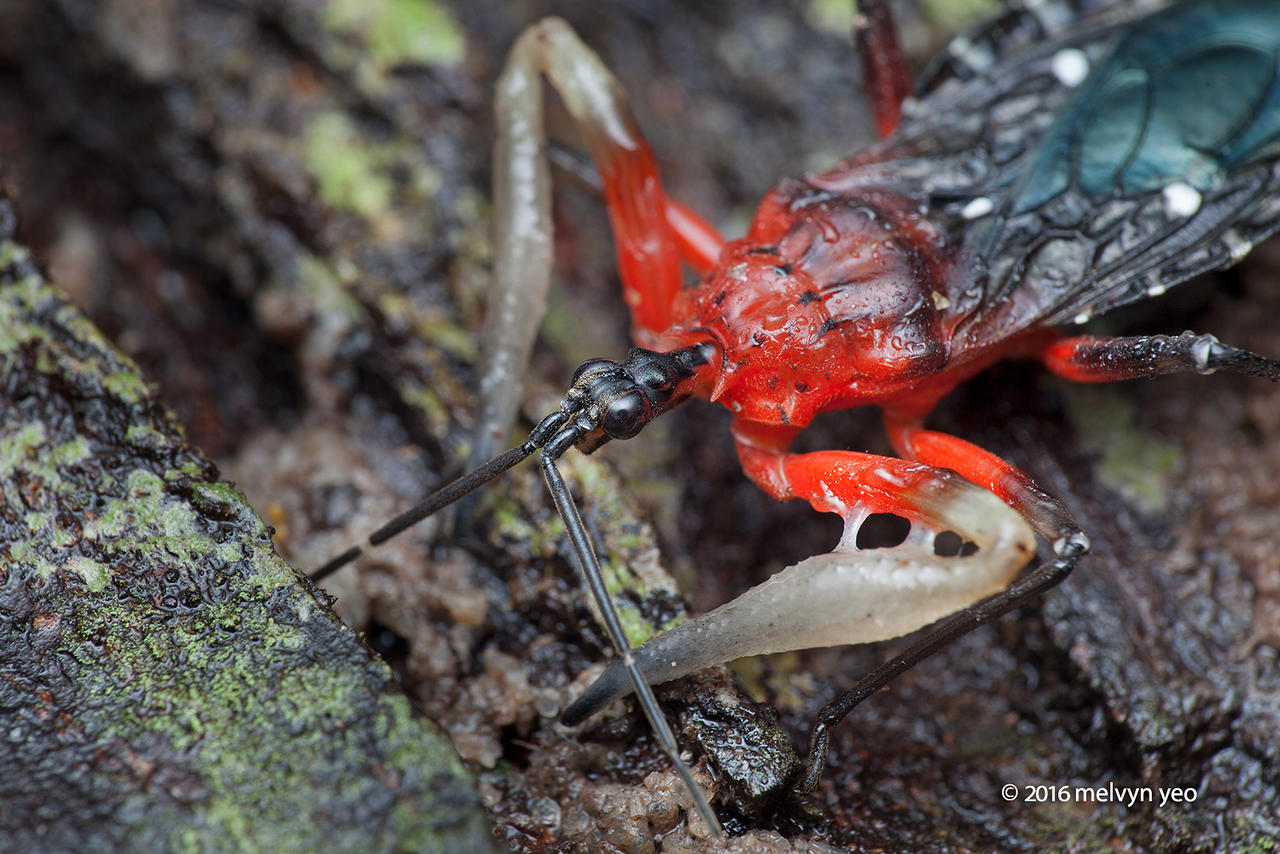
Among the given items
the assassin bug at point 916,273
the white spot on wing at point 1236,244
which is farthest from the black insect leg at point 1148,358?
the white spot on wing at point 1236,244

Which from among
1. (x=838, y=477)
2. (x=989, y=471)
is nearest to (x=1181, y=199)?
(x=989, y=471)

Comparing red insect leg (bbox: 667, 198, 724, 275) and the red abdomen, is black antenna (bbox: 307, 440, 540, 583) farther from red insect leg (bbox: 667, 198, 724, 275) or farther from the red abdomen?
red insect leg (bbox: 667, 198, 724, 275)

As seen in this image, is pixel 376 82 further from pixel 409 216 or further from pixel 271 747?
pixel 271 747

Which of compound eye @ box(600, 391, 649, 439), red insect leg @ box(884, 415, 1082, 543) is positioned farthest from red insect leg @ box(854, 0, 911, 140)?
compound eye @ box(600, 391, 649, 439)

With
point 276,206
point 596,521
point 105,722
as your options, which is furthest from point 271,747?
point 276,206

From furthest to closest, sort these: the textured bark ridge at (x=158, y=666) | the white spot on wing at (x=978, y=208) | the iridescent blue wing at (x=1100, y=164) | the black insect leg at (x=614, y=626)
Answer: the white spot on wing at (x=978, y=208) → the iridescent blue wing at (x=1100, y=164) → the black insect leg at (x=614, y=626) → the textured bark ridge at (x=158, y=666)

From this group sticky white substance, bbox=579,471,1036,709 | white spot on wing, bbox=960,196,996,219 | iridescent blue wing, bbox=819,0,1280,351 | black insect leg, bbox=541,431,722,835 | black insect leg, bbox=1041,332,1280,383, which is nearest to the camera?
black insect leg, bbox=541,431,722,835

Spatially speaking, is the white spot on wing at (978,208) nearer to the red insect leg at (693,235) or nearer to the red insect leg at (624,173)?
the red insect leg at (693,235)
